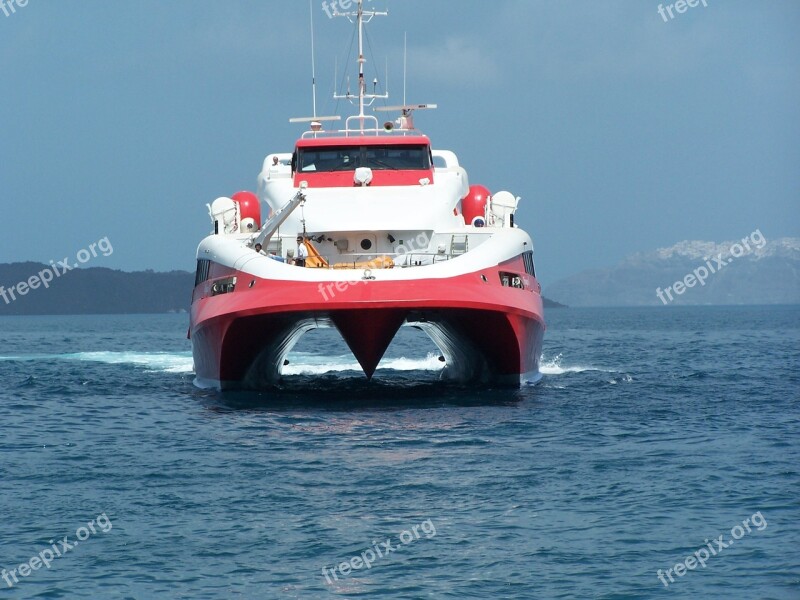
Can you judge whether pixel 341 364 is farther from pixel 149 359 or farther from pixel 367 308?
pixel 367 308

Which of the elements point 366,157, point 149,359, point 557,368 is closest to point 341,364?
point 557,368

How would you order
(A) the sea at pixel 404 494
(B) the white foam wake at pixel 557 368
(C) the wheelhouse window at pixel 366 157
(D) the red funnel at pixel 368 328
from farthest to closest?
(B) the white foam wake at pixel 557 368, (C) the wheelhouse window at pixel 366 157, (D) the red funnel at pixel 368 328, (A) the sea at pixel 404 494

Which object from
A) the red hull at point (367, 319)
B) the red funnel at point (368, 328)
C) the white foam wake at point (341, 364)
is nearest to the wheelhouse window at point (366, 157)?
the red hull at point (367, 319)

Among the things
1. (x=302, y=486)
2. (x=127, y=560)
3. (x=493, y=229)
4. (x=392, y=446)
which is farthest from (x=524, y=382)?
(x=127, y=560)

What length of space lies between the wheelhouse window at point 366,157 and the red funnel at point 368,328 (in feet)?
20.8

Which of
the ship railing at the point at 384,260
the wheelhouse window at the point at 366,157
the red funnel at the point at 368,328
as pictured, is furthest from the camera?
the wheelhouse window at the point at 366,157

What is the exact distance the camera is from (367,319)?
23.9 m

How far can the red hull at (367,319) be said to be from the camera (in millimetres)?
22828

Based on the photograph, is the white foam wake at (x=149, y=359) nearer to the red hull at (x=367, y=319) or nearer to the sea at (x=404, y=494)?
the red hull at (x=367, y=319)

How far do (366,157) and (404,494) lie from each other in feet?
52.9

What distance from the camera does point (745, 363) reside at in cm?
4069

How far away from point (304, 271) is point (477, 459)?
23.6 ft

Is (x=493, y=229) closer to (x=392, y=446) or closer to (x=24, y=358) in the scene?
(x=392, y=446)

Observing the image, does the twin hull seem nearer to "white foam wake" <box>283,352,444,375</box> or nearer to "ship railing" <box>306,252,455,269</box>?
"ship railing" <box>306,252,455,269</box>
